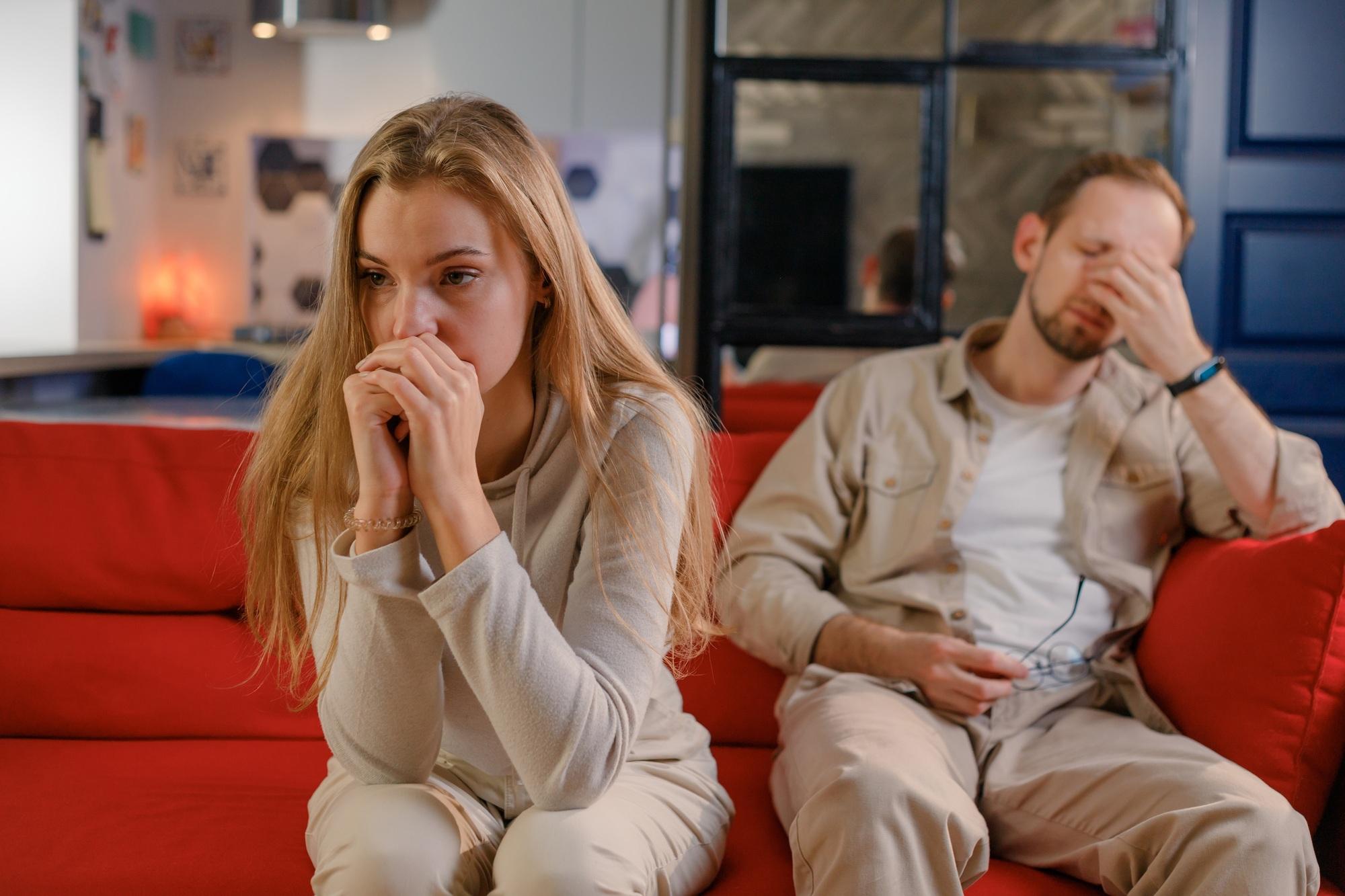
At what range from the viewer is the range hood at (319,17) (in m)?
4.32

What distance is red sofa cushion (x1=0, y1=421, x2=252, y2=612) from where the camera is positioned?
1.63 metres

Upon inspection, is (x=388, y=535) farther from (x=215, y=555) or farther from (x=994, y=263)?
(x=994, y=263)

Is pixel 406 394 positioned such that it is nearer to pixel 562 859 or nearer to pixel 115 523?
pixel 562 859

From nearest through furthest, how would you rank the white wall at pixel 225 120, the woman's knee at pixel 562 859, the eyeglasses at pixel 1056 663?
the woman's knee at pixel 562 859
the eyeglasses at pixel 1056 663
the white wall at pixel 225 120

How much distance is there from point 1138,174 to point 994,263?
13.4 feet

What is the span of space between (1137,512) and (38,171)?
350 cm

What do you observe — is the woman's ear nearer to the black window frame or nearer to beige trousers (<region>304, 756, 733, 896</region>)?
beige trousers (<region>304, 756, 733, 896</region>)

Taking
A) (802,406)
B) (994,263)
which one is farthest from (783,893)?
(994,263)

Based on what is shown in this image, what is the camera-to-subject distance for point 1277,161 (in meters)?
2.63

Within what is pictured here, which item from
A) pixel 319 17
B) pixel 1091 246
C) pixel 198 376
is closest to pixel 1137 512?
pixel 1091 246

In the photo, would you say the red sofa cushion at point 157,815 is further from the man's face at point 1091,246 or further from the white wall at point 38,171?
the white wall at point 38,171

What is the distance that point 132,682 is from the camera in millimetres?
1604

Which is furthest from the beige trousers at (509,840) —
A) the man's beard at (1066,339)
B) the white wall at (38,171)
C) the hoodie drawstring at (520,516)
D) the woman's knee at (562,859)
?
the white wall at (38,171)

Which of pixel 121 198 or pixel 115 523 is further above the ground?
pixel 121 198
